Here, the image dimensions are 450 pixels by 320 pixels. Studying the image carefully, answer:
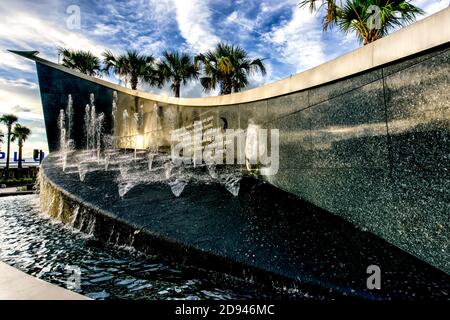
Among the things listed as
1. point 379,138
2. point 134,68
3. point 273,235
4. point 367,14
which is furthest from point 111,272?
point 134,68

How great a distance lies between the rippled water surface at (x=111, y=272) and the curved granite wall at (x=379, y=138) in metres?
1.78

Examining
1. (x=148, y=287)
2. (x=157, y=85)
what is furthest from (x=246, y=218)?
(x=157, y=85)

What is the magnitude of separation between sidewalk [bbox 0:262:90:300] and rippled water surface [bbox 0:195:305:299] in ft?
1.90

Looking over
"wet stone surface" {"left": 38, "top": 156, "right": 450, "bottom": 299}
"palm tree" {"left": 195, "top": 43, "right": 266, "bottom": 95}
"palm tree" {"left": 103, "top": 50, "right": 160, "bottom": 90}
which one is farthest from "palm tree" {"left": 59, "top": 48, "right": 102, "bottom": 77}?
"wet stone surface" {"left": 38, "top": 156, "right": 450, "bottom": 299}

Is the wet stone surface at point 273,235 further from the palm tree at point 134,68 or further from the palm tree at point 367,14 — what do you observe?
the palm tree at point 134,68

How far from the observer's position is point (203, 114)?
8.92 meters

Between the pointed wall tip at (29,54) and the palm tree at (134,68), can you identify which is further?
the palm tree at (134,68)

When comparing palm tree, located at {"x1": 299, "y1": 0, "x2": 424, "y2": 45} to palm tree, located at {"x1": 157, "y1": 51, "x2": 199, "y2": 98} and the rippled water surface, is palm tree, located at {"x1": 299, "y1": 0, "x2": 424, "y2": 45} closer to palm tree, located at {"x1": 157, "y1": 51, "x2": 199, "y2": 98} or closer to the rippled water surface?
the rippled water surface

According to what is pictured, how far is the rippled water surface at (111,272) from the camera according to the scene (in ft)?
8.80

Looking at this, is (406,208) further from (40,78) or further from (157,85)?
(157,85)

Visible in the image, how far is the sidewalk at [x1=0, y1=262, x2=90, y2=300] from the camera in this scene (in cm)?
192

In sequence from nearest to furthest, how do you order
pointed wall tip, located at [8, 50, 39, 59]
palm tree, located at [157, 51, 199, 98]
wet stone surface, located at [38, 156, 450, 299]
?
wet stone surface, located at [38, 156, 450, 299] < pointed wall tip, located at [8, 50, 39, 59] < palm tree, located at [157, 51, 199, 98]

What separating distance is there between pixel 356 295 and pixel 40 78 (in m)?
17.9

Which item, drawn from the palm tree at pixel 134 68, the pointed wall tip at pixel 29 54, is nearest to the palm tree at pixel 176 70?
the palm tree at pixel 134 68
